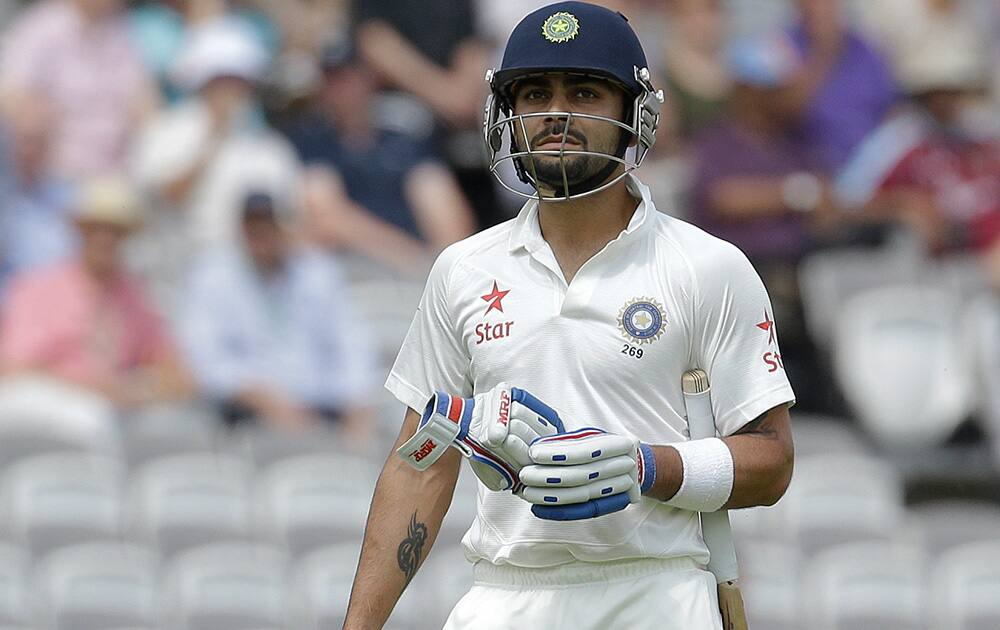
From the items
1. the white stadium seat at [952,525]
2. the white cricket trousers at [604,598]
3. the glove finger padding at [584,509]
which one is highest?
the white stadium seat at [952,525]

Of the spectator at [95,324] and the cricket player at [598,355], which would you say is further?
the spectator at [95,324]

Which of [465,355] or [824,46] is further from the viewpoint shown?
[824,46]

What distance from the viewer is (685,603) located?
361cm

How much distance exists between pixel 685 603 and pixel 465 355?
2.19ft

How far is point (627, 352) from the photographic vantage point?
360 centimetres

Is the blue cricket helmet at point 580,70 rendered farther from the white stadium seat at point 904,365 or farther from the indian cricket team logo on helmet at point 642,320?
the white stadium seat at point 904,365

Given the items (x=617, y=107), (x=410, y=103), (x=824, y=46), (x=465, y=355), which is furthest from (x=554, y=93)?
(x=824, y=46)

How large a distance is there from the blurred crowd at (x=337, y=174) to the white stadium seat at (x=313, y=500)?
0.50 metres

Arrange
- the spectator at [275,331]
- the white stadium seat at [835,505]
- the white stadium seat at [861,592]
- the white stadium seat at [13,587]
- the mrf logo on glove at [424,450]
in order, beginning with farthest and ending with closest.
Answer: the spectator at [275,331]
the white stadium seat at [835,505]
the white stadium seat at [861,592]
the white stadium seat at [13,587]
the mrf logo on glove at [424,450]

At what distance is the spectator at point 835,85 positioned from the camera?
933 cm

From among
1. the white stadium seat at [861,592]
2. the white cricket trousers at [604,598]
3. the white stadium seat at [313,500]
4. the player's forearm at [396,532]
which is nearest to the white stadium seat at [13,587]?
the white stadium seat at [313,500]

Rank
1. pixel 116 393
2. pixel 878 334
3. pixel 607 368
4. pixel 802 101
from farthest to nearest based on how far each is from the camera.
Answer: pixel 802 101 < pixel 878 334 < pixel 116 393 < pixel 607 368

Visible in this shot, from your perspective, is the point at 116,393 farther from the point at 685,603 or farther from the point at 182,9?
Result: the point at 685,603

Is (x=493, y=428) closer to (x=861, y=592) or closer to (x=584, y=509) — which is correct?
(x=584, y=509)
